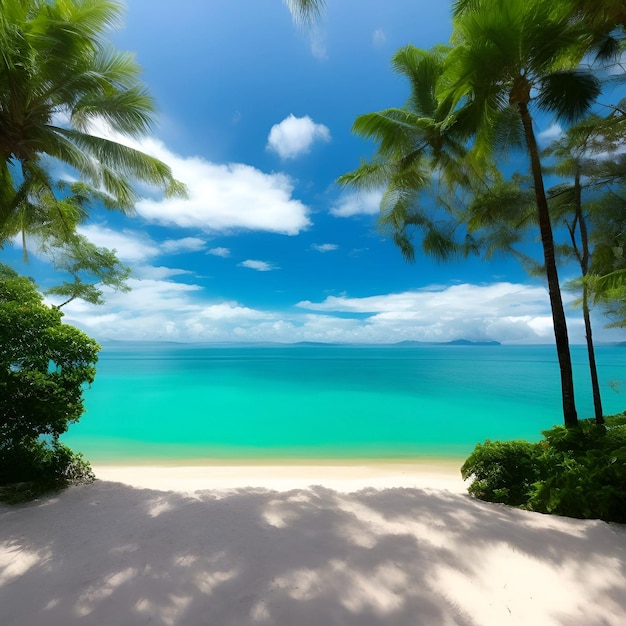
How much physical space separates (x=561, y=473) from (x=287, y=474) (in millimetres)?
5993

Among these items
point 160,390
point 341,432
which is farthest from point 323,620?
point 160,390

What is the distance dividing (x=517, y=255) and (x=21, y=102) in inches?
498

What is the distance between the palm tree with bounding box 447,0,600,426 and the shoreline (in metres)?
3.35

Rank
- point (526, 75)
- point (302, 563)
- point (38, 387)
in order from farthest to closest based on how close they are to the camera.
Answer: point (526, 75), point (38, 387), point (302, 563)

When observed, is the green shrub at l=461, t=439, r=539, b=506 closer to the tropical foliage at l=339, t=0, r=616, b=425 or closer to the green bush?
the green bush

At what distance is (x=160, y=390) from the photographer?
30.5 m

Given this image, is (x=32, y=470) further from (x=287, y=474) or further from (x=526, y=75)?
(x=526, y=75)

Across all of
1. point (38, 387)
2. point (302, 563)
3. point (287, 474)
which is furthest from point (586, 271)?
point (38, 387)

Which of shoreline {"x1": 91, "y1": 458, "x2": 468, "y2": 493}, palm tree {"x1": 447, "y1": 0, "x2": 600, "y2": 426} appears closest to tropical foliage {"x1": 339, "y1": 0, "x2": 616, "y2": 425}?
palm tree {"x1": 447, "y1": 0, "x2": 600, "y2": 426}

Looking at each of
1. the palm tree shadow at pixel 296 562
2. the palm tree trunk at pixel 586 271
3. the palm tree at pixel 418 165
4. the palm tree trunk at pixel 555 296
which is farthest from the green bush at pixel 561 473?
the palm tree at pixel 418 165

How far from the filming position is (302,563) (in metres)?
2.68

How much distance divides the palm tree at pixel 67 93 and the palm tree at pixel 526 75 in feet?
21.1

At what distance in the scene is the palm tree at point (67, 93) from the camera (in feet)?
18.5

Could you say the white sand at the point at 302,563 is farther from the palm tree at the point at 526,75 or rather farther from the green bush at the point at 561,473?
the palm tree at the point at 526,75
